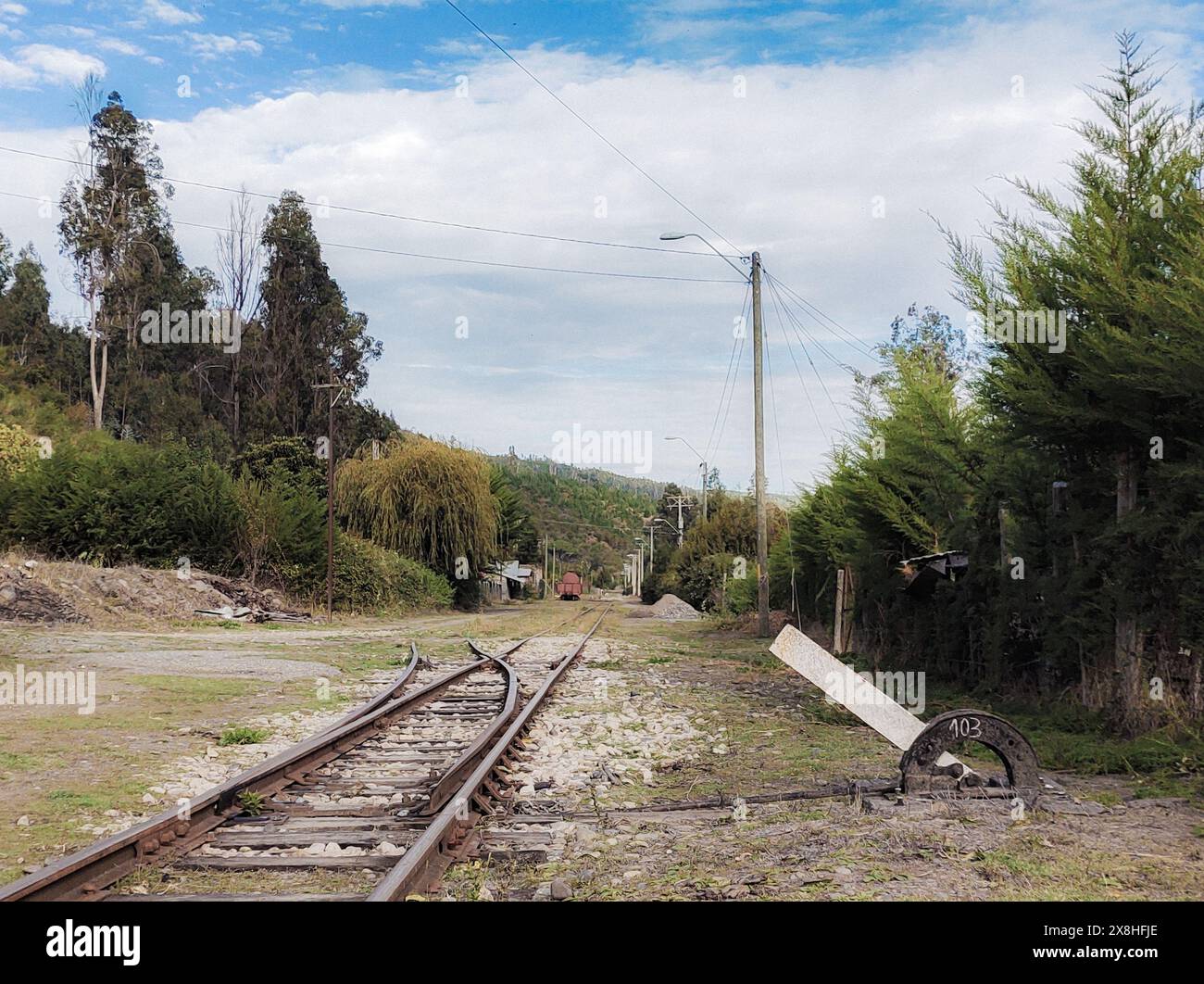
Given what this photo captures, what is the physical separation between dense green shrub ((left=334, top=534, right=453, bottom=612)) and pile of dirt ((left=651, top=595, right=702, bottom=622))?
9.45m

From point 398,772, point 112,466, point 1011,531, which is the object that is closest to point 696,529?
point 112,466

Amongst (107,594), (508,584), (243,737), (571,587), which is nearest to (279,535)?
(107,594)

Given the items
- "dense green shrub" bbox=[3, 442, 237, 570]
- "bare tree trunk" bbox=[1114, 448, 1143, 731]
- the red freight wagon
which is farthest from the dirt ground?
the red freight wagon

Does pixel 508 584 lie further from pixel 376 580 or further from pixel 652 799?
pixel 652 799

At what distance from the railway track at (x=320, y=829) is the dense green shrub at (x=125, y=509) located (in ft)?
70.7

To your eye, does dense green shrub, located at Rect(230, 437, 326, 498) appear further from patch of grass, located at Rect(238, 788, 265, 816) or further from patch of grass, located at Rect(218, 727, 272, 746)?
patch of grass, located at Rect(238, 788, 265, 816)

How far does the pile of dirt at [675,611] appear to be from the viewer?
41844 mm

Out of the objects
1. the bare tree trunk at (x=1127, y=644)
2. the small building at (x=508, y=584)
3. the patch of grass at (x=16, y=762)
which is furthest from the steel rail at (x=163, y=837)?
the small building at (x=508, y=584)

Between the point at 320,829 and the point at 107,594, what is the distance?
2205 cm

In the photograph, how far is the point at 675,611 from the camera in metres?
45.0

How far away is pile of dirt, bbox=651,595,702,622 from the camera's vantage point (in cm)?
4184

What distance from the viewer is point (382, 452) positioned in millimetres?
48750
